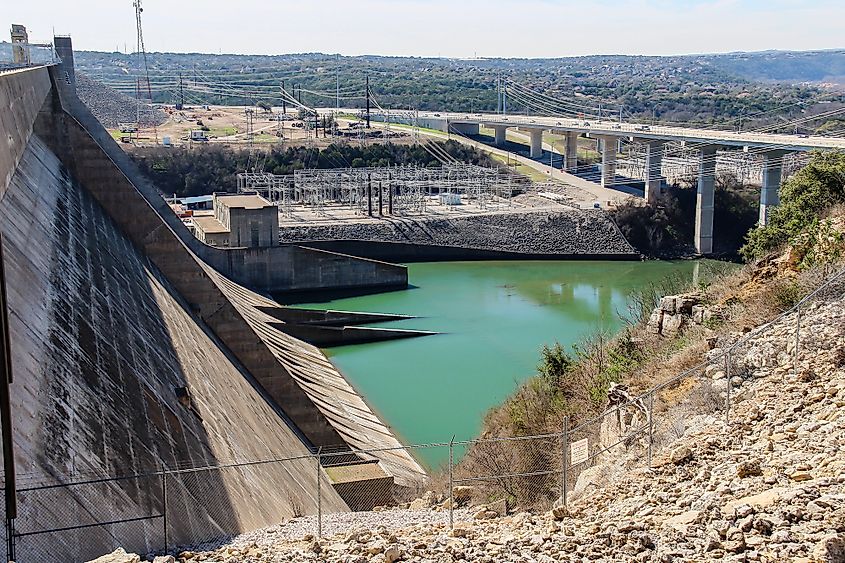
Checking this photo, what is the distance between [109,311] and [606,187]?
5505 centimetres

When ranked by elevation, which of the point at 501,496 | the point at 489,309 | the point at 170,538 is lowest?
the point at 489,309

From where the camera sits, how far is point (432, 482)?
691 inches

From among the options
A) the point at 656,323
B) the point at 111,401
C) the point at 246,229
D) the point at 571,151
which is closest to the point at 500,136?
the point at 571,151

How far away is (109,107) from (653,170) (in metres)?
36.1

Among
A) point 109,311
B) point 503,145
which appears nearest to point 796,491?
point 109,311

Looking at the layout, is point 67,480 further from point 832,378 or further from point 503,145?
point 503,145

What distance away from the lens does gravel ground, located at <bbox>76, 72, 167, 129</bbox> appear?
196ft

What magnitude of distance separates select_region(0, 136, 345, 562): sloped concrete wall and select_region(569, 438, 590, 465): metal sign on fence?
12.3 ft

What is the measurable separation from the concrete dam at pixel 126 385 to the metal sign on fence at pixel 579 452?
267cm

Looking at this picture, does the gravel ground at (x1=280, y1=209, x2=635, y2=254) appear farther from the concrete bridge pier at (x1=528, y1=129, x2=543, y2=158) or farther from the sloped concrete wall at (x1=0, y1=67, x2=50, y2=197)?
the sloped concrete wall at (x1=0, y1=67, x2=50, y2=197)

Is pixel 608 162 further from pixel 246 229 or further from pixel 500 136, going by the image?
pixel 246 229

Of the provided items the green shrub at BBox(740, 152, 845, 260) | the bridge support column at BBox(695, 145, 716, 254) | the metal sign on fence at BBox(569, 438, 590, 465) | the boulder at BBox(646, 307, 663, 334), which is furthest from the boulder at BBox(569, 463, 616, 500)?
the bridge support column at BBox(695, 145, 716, 254)

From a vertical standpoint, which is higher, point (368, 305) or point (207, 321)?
point (207, 321)

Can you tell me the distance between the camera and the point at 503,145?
8706 cm
